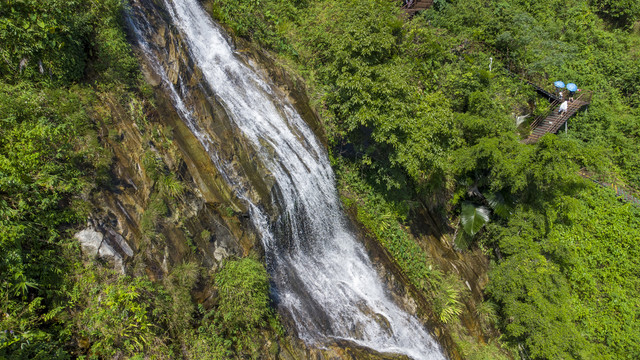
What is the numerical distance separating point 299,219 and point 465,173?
294 inches

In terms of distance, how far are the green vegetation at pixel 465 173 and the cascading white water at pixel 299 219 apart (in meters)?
1.39

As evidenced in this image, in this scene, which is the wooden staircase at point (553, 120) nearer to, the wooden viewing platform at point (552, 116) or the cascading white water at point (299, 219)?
the wooden viewing platform at point (552, 116)

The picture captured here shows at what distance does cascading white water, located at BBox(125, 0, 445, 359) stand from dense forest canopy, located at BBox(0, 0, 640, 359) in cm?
104

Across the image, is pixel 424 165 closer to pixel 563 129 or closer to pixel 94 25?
pixel 94 25

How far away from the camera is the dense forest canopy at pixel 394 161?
529cm

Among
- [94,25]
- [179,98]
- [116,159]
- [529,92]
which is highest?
[529,92]

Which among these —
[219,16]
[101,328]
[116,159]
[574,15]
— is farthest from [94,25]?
[574,15]

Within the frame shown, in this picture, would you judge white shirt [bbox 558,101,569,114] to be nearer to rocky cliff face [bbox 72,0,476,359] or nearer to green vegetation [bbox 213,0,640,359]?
green vegetation [bbox 213,0,640,359]

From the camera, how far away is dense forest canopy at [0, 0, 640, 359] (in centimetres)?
529

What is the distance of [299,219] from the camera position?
370 inches

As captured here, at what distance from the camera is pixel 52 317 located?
4.93 meters

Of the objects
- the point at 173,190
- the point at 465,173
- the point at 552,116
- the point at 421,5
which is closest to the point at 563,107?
the point at 552,116

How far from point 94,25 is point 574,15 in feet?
97.2

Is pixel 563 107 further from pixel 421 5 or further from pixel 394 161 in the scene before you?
pixel 394 161
